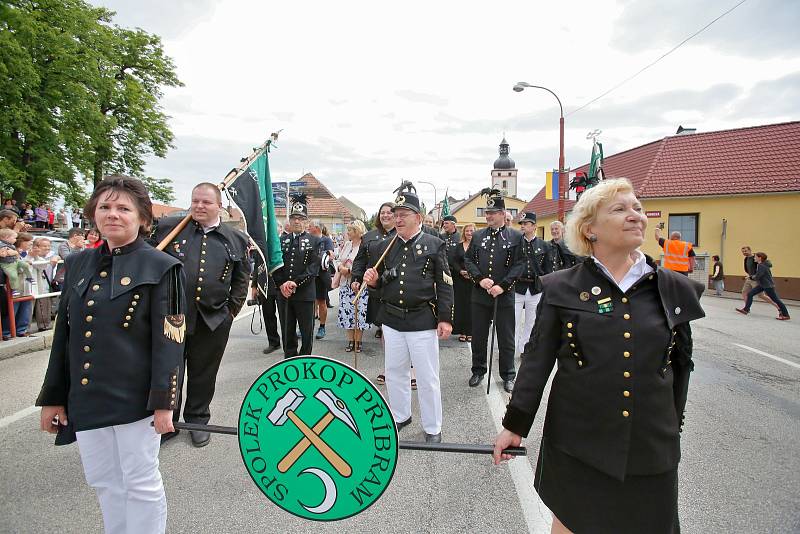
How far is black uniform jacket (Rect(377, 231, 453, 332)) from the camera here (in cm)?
400

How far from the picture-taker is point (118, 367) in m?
2.19

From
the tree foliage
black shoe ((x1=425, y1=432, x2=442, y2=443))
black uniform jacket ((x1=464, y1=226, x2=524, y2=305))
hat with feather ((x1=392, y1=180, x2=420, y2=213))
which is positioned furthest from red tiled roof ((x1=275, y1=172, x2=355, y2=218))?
black shoe ((x1=425, y1=432, x2=442, y2=443))

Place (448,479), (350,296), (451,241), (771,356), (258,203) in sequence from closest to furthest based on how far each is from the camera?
(448,479) → (258,203) → (771,356) → (350,296) → (451,241)

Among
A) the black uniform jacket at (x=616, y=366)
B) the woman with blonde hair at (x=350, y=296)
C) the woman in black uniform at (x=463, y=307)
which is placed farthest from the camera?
the woman in black uniform at (x=463, y=307)

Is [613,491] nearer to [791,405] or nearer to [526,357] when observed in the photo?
[526,357]

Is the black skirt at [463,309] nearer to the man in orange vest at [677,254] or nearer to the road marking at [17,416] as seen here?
the road marking at [17,416]

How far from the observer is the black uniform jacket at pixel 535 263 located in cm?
661

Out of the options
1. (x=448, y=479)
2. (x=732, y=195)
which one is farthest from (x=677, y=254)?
(x=732, y=195)

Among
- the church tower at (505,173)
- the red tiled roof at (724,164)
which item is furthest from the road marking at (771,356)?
the church tower at (505,173)

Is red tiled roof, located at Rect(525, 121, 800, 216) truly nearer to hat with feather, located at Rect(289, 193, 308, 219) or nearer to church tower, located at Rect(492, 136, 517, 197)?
hat with feather, located at Rect(289, 193, 308, 219)

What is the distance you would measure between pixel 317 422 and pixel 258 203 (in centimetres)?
319

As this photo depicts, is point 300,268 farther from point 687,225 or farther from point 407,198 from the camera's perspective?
point 687,225

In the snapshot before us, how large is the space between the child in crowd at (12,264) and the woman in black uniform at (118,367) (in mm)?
6175

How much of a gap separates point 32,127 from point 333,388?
22.3 metres
